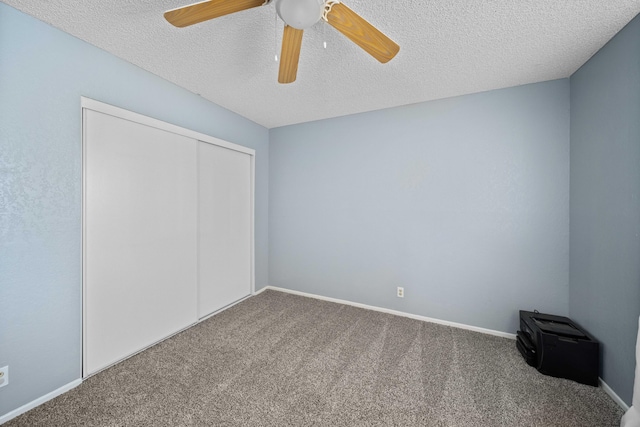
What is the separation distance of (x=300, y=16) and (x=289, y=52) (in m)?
0.27

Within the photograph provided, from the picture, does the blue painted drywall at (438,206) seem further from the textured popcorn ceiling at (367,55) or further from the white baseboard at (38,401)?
the white baseboard at (38,401)

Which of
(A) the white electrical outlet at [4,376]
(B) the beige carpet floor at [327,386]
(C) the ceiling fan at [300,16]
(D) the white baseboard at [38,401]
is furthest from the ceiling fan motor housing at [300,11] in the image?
(D) the white baseboard at [38,401]

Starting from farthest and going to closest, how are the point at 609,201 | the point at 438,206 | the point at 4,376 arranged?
the point at 438,206 < the point at 609,201 < the point at 4,376

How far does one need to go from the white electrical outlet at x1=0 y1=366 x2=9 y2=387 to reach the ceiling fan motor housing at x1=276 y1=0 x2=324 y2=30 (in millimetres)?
2486

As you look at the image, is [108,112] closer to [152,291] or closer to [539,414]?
[152,291]

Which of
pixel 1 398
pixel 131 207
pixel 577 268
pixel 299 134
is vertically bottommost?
pixel 1 398

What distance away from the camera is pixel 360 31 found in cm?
125

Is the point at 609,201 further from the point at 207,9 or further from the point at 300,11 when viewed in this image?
the point at 207,9

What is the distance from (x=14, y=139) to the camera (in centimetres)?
142

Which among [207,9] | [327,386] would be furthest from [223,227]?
[207,9]

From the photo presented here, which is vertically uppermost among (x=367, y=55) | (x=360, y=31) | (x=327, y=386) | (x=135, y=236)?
(x=367, y=55)

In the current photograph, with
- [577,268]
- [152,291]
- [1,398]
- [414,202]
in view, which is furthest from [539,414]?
[1,398]

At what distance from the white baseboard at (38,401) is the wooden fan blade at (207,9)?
237cm

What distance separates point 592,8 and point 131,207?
11.1ft
